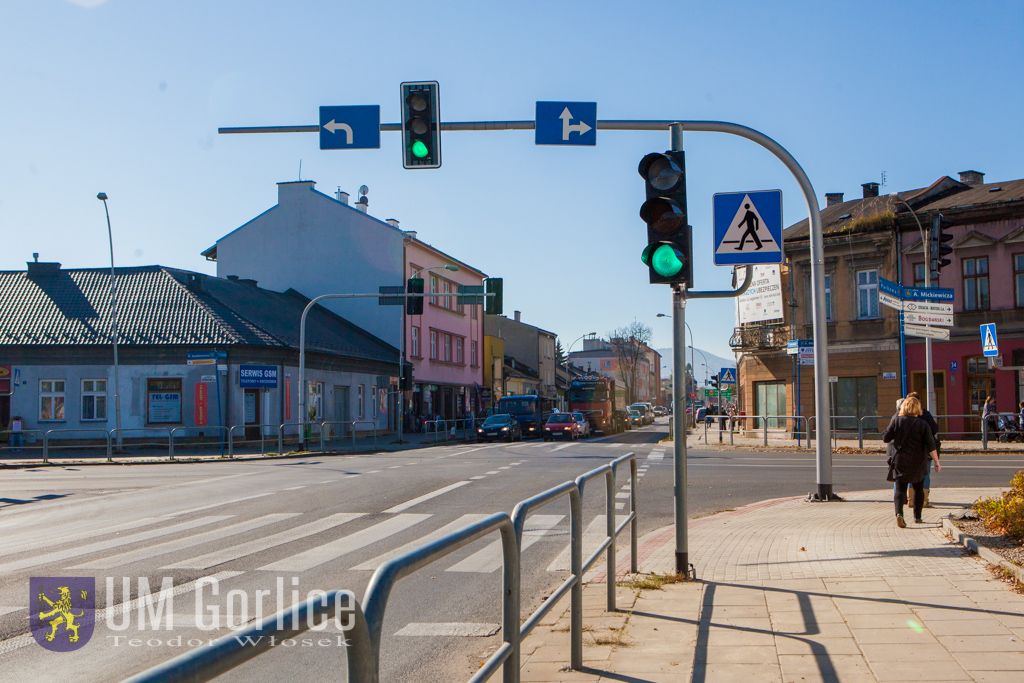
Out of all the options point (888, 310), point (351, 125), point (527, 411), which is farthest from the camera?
point (527, 411)

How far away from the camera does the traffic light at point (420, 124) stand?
38.7 ft

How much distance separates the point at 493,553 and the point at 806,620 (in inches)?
136

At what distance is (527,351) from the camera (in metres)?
95.8

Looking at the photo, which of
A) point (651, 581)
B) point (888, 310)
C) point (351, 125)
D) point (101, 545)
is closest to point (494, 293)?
point (888, 310)

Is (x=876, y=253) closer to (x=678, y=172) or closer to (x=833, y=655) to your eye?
(x=678, y=172)

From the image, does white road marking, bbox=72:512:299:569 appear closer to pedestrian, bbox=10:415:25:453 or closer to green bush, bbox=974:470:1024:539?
green bush, bbox=974:470:1024:539

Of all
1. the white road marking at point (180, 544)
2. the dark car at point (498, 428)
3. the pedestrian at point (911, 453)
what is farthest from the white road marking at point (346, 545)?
the dark car at point (498, 428)

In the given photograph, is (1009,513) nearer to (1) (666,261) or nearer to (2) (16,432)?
(1) (666,261)

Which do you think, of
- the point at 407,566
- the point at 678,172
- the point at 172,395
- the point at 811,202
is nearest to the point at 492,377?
the point at 172,395

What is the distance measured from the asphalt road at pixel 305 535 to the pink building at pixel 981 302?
498 inches

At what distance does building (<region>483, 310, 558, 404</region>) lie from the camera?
88.8 m

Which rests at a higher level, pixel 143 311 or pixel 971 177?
pixel 971 177

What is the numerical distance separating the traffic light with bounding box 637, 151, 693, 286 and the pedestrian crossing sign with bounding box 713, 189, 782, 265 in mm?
1165

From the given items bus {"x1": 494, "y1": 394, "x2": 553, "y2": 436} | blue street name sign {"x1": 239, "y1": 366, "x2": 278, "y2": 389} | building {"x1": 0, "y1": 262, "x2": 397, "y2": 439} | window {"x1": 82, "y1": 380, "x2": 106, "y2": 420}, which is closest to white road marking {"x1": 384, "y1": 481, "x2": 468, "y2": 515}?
blue street name sign {"x1": 239, "y1": 366, "x2": 278, "y2": 389}
